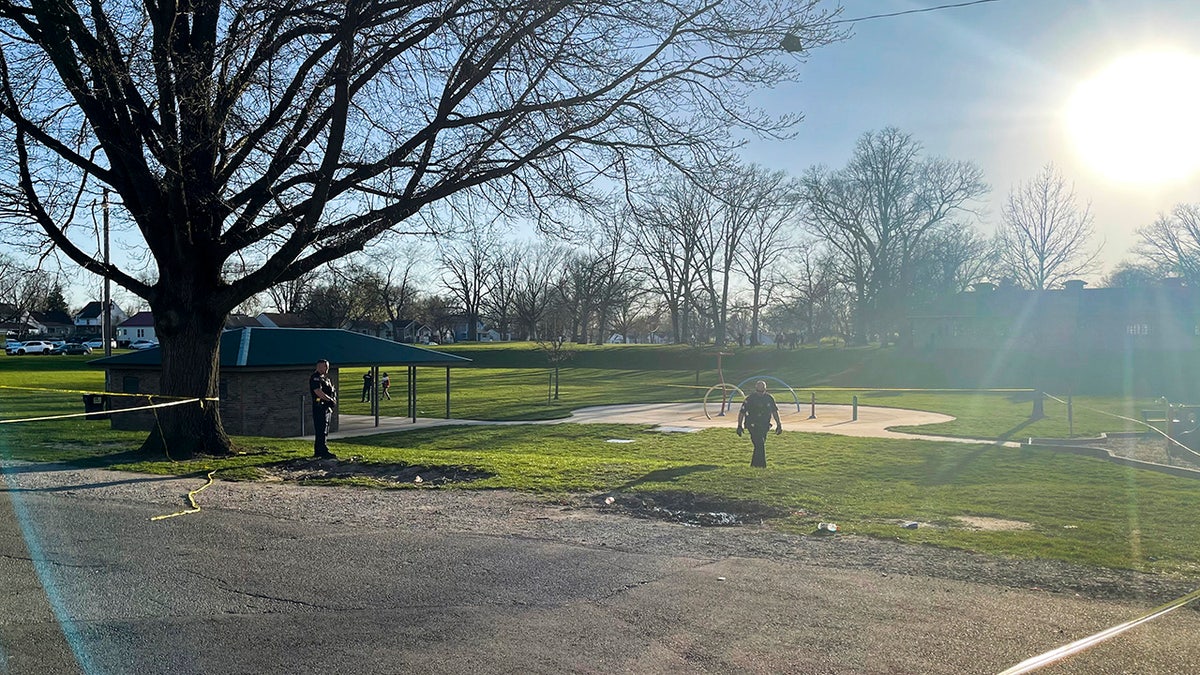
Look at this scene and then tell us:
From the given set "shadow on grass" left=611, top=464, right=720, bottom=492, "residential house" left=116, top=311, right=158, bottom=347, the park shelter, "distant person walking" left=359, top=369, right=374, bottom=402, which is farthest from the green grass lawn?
"residential house" left=116, top=311, right=158, bottom=347

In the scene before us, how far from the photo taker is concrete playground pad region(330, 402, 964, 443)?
26547 mm

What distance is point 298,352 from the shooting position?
26125 mm

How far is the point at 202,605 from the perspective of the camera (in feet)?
20.8

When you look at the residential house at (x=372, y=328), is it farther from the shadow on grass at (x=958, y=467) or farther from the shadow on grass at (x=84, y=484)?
the shadow on grass at (x=84, y=484)

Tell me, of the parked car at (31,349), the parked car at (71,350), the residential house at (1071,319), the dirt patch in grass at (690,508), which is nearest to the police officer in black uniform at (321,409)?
the dirt patch in grass at (690,508)

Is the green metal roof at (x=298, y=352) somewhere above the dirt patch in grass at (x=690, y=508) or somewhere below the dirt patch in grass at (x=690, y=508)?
above

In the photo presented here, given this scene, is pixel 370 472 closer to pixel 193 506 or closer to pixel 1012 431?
pixel 193 506

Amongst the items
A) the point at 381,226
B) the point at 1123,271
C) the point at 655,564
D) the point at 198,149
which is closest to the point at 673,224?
the point at 381,226

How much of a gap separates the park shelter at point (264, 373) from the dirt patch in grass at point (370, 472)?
10333 millimetres

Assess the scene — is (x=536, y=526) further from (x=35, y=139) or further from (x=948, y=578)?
(x=35, y=139)

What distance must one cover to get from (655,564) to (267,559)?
335 centimetres

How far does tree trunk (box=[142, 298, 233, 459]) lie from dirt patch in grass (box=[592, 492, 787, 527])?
8.17 meters

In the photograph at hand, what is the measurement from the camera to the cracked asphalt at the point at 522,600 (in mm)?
5340

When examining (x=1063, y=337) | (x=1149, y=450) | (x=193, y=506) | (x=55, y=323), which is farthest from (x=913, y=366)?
(x=55, y=323)
